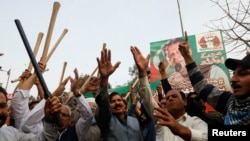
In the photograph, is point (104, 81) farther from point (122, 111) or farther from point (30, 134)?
point (30, 134)

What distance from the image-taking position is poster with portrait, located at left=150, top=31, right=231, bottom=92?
30.9ft

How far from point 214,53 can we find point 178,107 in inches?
280

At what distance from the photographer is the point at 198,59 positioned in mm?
10156

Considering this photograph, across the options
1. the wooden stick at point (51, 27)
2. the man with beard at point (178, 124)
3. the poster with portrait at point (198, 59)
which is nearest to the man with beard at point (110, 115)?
the man with beard at point (178, 124)

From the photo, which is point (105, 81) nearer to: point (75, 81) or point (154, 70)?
point (75, 81)

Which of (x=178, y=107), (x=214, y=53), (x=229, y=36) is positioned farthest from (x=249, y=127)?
(x=214, y=53)

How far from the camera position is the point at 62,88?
3498mm

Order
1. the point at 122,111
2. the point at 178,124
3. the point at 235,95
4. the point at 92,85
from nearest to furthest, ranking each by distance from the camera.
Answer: the point at 178,124 → the point at 235,95 → the point at 122,111 → the point at 92,85

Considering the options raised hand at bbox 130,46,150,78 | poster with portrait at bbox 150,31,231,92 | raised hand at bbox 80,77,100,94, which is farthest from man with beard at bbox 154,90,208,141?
Result: poster with portrait at bbox 150,31,231,92

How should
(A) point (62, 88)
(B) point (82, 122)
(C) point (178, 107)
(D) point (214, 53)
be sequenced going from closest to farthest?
(B) point (82, 122) < (C) point (178, 107) < (A) point (62, 88) < (D) point (214, 53)

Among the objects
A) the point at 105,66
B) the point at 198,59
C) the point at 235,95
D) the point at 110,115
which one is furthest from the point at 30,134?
the point at 198,59

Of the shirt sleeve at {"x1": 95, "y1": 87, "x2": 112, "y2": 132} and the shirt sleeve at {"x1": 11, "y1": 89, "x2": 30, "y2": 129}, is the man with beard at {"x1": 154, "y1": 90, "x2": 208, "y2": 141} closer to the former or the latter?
the shirt sleeve at {"x1": 95, "y1": 87, "x2": 112, "y2": 132}

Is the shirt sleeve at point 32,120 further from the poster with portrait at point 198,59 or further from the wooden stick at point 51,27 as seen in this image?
the poster with portrait at point 198,59

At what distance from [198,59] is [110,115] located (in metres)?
7.79
